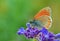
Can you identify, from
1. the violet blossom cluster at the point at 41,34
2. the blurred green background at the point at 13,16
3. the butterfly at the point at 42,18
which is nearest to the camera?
the violet blossom cluster at the point at 41,34

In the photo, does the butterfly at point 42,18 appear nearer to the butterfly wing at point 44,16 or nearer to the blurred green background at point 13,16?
the butterfly wing at point 44,16

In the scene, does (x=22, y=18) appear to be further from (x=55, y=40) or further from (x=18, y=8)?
(x=55, y=40)

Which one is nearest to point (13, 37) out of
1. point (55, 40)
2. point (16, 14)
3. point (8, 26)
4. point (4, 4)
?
point (8, 26)

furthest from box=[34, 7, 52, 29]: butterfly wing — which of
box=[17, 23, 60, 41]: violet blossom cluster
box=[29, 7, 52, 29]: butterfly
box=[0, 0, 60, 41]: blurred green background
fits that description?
box=[0, 0, 60, 41]: blurred green background

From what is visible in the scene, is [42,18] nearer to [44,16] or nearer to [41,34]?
[44,16]

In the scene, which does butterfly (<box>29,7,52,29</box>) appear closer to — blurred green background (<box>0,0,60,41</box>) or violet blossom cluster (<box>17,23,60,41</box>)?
violet blossom cluster (<box>17,23,60,41</box>)

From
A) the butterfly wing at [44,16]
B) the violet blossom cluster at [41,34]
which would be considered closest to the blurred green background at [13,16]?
the butterfly wing at [44,16]

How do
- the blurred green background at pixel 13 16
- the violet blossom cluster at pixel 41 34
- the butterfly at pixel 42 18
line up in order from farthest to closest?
1. the blurred green background at pixel 13 16
2. the butterfly at pixel 42 18
3. the violet blossom cluster at pixel 41 34

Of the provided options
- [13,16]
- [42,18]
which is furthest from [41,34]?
[13,16]

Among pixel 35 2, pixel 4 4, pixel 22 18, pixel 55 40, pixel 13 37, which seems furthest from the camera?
pixel 35 2
